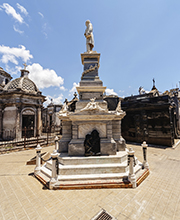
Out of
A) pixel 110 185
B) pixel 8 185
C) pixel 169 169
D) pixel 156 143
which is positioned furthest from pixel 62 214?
pixel 156 143

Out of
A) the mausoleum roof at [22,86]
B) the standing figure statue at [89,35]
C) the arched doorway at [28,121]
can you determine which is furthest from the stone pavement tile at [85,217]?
the mausoleum roof at [22,86]

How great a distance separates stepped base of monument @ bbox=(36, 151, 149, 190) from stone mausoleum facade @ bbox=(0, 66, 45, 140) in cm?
1034

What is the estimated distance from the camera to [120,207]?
3592 mm

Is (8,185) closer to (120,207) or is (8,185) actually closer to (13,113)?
(120,207)

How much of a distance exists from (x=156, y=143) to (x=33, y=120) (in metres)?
18.1

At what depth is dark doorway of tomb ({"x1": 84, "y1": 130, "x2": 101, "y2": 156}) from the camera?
6008 millimetres

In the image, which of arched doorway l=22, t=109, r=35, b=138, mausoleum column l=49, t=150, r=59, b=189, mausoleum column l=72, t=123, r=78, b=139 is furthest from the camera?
arched doorway l=22, t=109, r=35, b=138

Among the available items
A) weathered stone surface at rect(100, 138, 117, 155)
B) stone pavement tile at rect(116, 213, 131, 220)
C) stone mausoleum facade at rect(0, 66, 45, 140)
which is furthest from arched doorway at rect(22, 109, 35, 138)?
stone pavement tile at rect(116, 213, 131, 220)

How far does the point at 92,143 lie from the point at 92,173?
4.85 ft

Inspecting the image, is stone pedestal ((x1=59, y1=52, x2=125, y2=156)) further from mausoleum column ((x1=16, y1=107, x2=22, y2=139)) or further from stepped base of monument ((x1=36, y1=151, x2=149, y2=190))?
mausoleum column ((x1=16, y1=107, x2=22, y2=139))

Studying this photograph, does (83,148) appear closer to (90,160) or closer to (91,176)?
(90,160)

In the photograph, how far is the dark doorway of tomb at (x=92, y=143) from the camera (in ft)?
19.7

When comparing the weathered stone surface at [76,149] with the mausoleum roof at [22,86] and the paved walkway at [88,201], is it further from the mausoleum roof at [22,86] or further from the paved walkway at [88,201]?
the mausoleum roof at [22,86]

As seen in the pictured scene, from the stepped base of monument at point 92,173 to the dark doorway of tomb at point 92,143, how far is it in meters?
0.39
